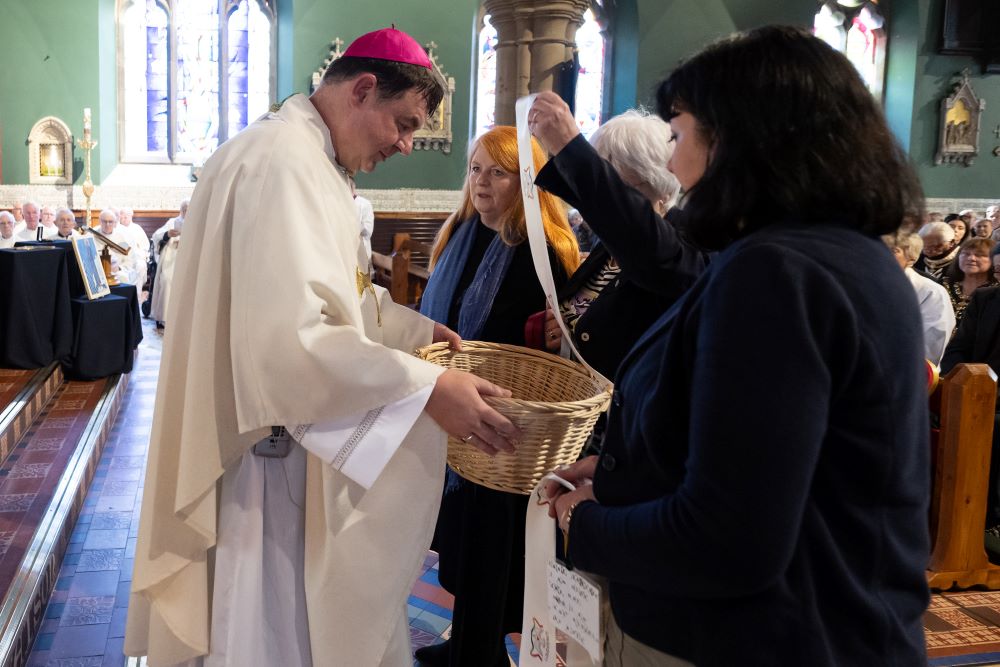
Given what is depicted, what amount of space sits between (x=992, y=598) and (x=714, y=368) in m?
3.29

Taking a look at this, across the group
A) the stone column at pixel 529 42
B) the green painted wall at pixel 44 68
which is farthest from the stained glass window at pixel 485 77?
the green painted wall at pixel 44 68

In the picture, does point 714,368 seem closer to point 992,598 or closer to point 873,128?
point 873,128

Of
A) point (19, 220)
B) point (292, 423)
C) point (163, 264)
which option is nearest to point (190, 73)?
point (19, 220)

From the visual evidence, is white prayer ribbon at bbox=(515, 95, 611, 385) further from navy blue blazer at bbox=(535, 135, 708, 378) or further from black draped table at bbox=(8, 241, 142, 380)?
black draped table at bbox=(8, 241, 142, 380)

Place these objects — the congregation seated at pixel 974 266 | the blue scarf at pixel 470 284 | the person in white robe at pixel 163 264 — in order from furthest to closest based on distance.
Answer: the person in white robe at pixel 163 264, the congregation seated at pixel 974 266, the blue scarf at pixel 470 284

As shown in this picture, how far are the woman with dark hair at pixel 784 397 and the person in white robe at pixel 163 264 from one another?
953cm

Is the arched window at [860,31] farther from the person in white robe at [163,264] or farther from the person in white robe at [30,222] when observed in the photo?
the person in white robe at [30,222]

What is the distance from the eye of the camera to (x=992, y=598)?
11.9ft

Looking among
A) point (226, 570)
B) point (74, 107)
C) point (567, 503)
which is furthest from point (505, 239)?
point (74, 107)

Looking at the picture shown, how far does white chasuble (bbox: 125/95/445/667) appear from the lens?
5.56 feet

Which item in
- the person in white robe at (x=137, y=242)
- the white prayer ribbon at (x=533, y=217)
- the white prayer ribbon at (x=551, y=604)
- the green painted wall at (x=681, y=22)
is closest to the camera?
the white prayer ribbon at (x=551, y=604)

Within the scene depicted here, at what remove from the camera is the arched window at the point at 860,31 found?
16.3 m

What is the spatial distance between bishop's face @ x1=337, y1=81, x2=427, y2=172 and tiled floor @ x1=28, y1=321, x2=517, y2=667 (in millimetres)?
1662

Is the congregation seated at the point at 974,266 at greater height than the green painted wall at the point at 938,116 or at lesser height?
lesser
